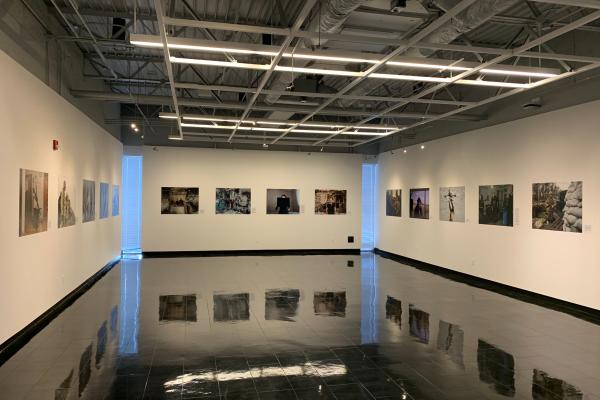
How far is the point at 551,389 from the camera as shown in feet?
17.4

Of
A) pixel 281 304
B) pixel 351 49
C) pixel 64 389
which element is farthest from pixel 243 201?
pixel 64 389

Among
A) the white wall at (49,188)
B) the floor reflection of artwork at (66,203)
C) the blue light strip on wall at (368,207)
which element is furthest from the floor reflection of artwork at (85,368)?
the blue light strip on wall at (368,207)

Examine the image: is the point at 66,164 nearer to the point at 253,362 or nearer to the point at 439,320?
the point at 253,362

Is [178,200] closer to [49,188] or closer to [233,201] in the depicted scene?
[233,201]

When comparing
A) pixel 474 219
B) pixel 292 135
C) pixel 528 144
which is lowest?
pixel 474 219

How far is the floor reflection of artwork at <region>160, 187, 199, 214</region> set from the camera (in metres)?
18.2

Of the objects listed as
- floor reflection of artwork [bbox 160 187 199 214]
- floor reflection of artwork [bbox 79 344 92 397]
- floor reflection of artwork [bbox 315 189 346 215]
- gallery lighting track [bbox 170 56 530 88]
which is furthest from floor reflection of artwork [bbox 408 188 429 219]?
floor reflection of artwork [bbox 79 344 92 397]

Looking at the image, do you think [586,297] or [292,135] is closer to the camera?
[586,297]

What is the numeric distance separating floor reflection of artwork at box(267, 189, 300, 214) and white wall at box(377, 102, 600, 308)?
5224 mm

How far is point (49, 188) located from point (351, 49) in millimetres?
6156

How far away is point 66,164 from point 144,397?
6480 millimetres

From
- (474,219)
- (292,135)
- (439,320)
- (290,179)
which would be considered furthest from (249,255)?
(439,320)

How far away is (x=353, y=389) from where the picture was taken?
525cm

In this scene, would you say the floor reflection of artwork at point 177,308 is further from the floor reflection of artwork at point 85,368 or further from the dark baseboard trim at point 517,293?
the dark baseboard trim at point 517,293
